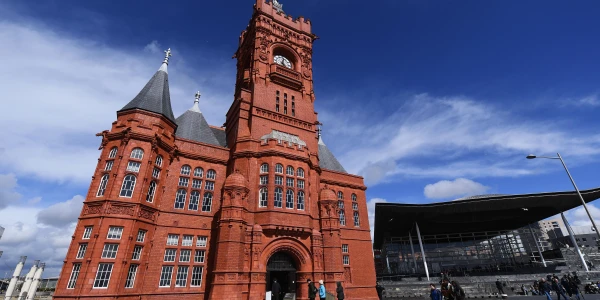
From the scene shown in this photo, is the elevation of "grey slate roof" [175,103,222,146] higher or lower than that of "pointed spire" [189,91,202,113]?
lower

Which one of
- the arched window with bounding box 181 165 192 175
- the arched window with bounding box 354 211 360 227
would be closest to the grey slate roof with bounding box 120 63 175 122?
the arched window with bounding box 181 165 192 175

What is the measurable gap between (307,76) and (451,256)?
133 feet

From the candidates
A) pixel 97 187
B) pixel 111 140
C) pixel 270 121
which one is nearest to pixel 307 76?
pixel 270 121

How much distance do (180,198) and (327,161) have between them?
1829 centimetres

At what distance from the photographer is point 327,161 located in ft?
115

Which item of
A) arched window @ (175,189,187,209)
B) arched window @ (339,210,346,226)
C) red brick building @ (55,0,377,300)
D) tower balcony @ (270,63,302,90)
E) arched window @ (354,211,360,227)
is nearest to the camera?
red brick building @ (55,0,377,300)

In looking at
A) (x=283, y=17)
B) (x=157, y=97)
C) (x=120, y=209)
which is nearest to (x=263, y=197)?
(x=120, y=209)

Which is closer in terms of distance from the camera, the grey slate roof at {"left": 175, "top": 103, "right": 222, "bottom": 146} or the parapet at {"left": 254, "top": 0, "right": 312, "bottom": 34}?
the grey slate roof at {"left": 175, "top": 103, "right": 222, "bottom": 146}

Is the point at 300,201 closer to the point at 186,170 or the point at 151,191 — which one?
the point at 186,170

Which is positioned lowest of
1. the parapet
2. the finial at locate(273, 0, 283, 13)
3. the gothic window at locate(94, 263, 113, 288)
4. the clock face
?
the gothic window at locate(94, 263, 113, 288)

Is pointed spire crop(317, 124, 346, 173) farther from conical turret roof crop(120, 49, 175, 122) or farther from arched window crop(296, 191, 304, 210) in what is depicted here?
conical turret roof crop(120, 49, 175, 122)

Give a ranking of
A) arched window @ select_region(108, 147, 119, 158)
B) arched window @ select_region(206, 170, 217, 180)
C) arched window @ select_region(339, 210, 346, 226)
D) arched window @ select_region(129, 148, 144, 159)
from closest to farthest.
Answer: arched window @ select_region(129, 148, 144, 159)
arched window @ select_region(108, 147, 119, 158)
arched window @ select_region(206, 170, 217, 180)
arched window @ select_region(339, 210, 346, 226)

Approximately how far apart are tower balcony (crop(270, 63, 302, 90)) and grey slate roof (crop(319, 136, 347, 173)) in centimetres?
911

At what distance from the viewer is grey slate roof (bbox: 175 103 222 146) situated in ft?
87.8
